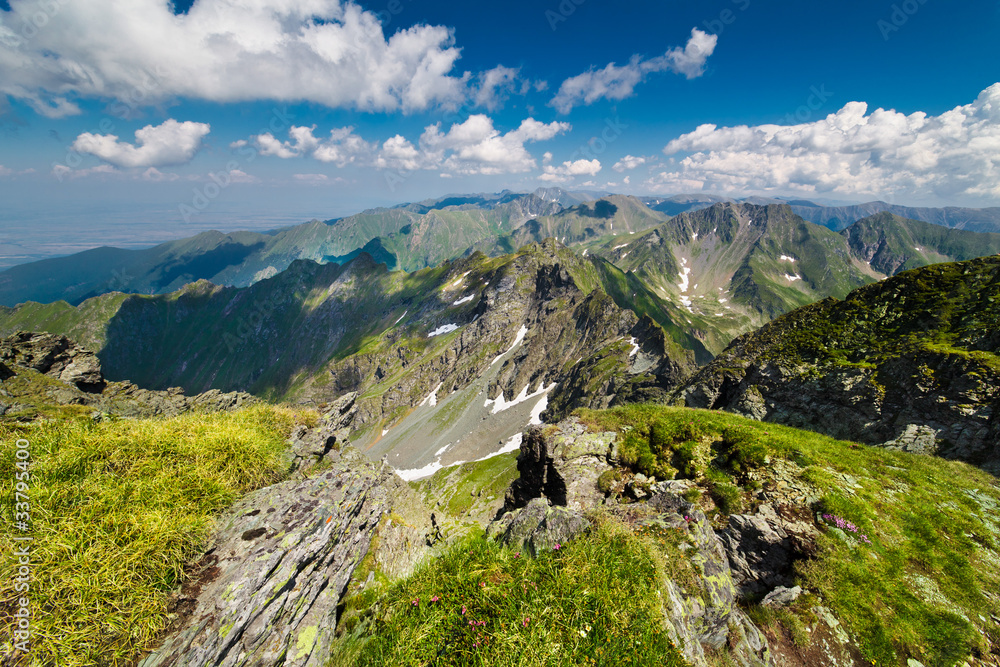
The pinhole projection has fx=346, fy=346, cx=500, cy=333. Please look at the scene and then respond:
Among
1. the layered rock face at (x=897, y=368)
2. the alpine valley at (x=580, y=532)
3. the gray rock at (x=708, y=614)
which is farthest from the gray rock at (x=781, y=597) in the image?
the layered rock face at (x=897, y=368)

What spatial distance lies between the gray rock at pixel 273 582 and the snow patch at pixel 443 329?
541 ft

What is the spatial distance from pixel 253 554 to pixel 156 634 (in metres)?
1.75

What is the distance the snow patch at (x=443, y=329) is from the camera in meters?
175

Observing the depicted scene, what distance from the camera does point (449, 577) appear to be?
6781 mm

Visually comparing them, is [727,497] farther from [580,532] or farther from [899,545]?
[580,532]

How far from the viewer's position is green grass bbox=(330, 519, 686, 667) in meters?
5.39

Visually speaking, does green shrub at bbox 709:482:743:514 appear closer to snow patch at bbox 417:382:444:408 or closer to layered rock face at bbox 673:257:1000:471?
layered rock face at bbox 673:257:1000:471

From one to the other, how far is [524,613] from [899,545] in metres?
12.6

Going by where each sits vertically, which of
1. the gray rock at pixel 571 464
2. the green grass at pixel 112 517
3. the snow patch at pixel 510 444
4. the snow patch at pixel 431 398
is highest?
the green grass at pixel 112 517

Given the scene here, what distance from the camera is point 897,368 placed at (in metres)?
20.0

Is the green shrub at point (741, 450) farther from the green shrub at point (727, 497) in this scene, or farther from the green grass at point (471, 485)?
the green grass at point (471, 485)

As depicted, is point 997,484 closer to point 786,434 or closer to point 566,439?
point 786,434

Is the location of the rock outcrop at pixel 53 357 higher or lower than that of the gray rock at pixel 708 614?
higher

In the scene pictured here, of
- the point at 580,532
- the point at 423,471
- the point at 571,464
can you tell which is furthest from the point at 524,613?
the point at 423,471
